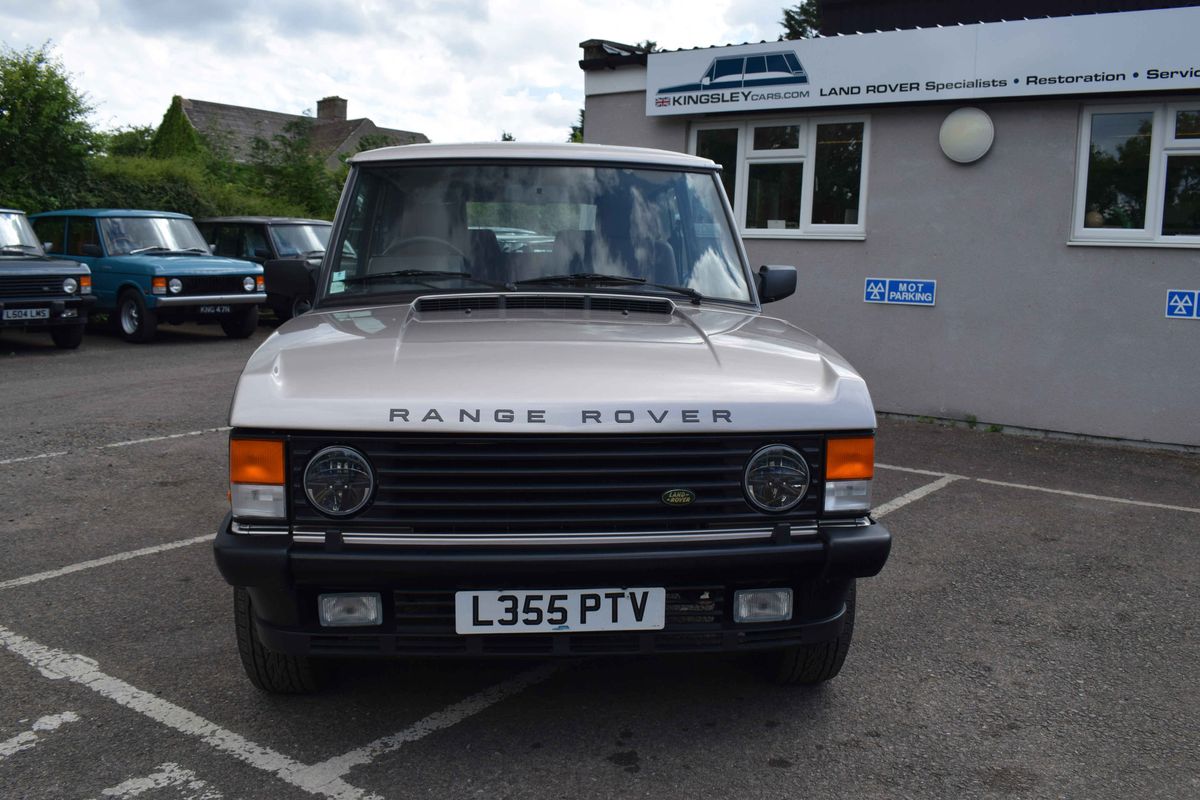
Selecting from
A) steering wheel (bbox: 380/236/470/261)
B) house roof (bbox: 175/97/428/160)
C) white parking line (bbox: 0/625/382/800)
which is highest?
house roof (bbox: 175/97/428/160)

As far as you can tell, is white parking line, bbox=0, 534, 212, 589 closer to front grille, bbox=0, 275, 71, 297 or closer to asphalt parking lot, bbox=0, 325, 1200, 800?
asphalt parking lot, bbox=0, 325, 1200, 800

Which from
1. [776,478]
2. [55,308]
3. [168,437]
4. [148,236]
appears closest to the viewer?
[776,478]

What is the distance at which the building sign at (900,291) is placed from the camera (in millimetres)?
10297

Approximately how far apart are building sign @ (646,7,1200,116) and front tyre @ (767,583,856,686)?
718cm

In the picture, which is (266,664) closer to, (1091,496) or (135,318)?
(1091,496)

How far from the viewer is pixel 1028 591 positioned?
16.8 feet

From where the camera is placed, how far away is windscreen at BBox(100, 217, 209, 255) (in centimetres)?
1595

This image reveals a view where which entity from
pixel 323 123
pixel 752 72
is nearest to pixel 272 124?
pixel 323 123

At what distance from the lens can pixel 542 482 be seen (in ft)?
9.98

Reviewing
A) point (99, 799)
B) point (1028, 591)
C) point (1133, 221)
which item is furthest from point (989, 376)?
point (99, 799)

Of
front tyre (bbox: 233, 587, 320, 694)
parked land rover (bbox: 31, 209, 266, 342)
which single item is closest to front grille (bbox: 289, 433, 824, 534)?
front tyre (bbox: 233, 587, 320, 694)

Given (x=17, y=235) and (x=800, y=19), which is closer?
(x=17, y=235)

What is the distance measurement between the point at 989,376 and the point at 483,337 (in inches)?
302

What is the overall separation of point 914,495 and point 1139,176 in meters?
4.24
